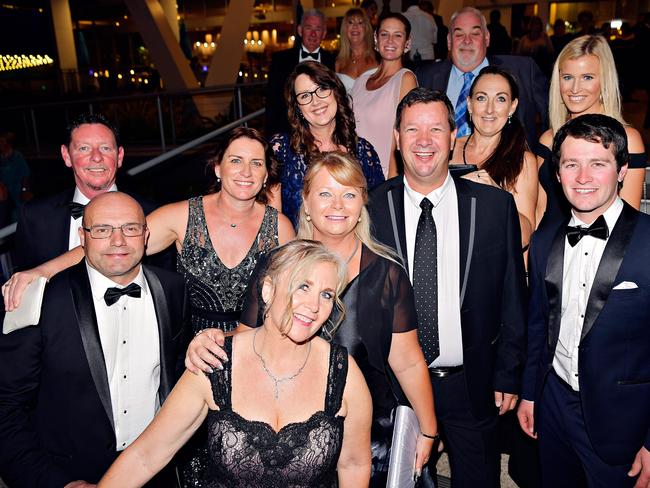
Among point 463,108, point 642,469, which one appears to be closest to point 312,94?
point 463,108

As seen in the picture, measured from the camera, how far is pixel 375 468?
2324 mm

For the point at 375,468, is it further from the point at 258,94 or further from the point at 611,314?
the point at 258,94

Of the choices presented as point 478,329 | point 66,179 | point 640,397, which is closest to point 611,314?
point 640,397

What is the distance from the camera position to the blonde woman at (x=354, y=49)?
475 centimetres

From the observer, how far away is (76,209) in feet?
9.42

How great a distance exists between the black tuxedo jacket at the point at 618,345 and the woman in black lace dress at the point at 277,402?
2.91ft

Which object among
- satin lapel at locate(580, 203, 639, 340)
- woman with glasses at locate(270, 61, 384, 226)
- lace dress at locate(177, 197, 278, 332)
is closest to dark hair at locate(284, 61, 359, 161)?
woman with glasses at locate(270, 61, 384, 226)

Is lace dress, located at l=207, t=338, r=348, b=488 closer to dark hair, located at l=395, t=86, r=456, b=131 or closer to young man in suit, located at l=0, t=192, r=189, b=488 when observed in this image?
young man in suit, located at l=0, t=192, r=189, b=488

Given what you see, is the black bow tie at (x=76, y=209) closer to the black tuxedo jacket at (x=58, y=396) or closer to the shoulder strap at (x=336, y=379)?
the black tuxedo jacket at (x=58, y=396)

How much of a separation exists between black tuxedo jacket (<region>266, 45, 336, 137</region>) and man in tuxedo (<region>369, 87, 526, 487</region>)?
252 cm

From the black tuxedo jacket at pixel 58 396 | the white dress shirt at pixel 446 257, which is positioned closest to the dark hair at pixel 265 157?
the white dress shirt at pixel 446 257

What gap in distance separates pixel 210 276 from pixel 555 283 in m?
1.61

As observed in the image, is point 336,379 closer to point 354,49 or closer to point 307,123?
point 307,123

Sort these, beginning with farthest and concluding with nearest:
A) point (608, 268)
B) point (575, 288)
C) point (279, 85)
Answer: point (279, 85)
point (575, 288)
point (608, 268)
